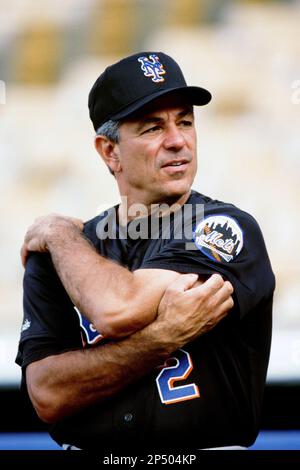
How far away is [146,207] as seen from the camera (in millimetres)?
2232

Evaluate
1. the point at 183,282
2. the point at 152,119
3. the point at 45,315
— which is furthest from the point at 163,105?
the point at 45,315

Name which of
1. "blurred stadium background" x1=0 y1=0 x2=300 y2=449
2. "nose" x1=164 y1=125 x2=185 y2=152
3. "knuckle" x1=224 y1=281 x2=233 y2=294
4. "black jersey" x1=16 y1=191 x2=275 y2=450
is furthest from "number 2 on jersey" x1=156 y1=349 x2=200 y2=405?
"blurred stadium background" x1=0 y1=0 x2=300 y2=449

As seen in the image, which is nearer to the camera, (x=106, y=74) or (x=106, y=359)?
(x=106, y=359)

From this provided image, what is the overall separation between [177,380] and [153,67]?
847 mm

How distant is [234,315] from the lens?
1971 millimetres

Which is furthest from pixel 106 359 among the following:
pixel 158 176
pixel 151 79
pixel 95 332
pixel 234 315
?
pixel 151 79

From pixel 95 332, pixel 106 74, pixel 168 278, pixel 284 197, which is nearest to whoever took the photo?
pixel 168 278

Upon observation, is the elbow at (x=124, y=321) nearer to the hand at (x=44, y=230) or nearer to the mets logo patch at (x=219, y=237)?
the mets logo patch at (x=219, y=237)

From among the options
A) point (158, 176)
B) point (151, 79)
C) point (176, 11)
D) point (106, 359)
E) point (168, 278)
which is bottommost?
point (106, 359)

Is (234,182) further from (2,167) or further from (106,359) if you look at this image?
(106,359)

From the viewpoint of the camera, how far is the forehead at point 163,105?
2.15m

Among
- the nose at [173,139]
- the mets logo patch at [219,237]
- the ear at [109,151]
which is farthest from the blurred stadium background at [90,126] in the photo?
the mets logo patch at [219,237]

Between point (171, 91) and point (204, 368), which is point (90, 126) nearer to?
point (171, 91)

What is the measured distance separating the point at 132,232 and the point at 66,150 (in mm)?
1683
